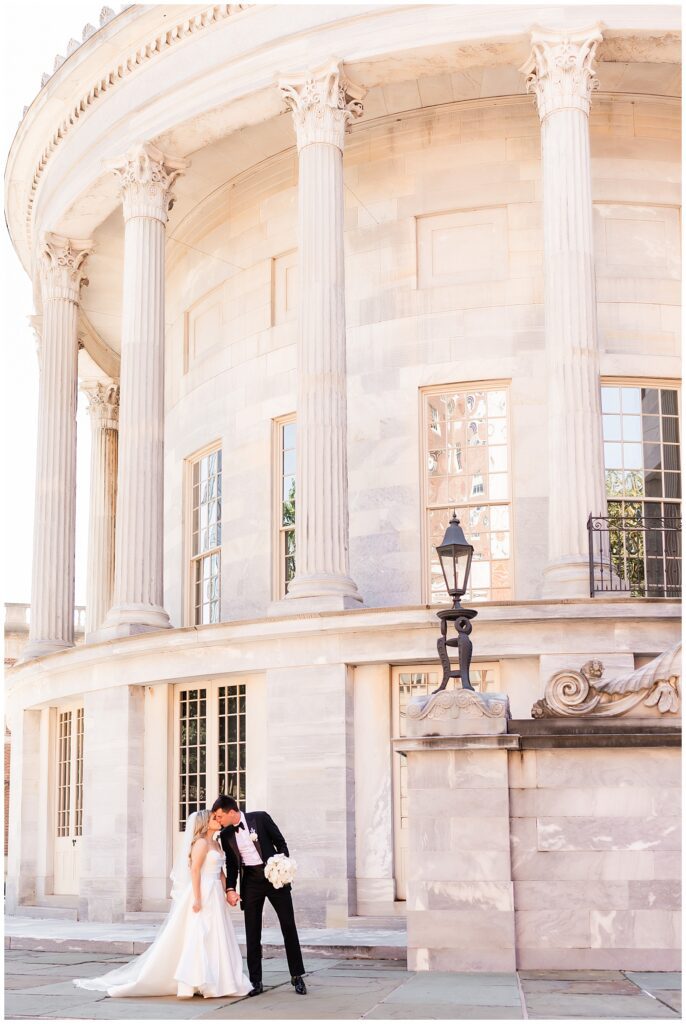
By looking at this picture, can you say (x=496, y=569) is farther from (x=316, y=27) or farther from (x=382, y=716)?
(x=316, y=27)

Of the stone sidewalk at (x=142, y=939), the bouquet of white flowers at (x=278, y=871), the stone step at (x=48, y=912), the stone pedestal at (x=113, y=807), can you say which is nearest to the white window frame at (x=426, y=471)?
the stone pedestal at (x=113, y=807)

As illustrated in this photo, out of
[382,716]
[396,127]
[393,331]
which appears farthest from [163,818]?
[396,127]

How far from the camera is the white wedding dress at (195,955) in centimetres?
1283

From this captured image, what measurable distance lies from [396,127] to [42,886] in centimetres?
1579

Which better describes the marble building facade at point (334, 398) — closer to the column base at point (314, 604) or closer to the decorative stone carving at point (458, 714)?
the column base at point (314, 604)

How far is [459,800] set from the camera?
14.0 m

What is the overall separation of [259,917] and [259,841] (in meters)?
0.74

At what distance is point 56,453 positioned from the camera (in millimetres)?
27625

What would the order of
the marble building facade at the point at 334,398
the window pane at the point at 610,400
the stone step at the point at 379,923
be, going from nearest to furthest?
the stone step at the point at 379,923
the marble building facade at the point at 334,398
the window pane at the point at 610,400

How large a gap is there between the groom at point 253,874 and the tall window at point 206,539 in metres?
13.5

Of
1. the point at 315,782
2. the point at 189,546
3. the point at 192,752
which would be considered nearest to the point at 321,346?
the point at 315,782

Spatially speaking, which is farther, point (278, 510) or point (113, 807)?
point (278, 510)

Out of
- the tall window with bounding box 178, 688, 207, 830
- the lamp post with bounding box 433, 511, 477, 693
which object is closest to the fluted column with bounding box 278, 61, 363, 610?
the tall window with bounding box 178, 688, 207, 830

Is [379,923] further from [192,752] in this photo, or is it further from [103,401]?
[103,401]
